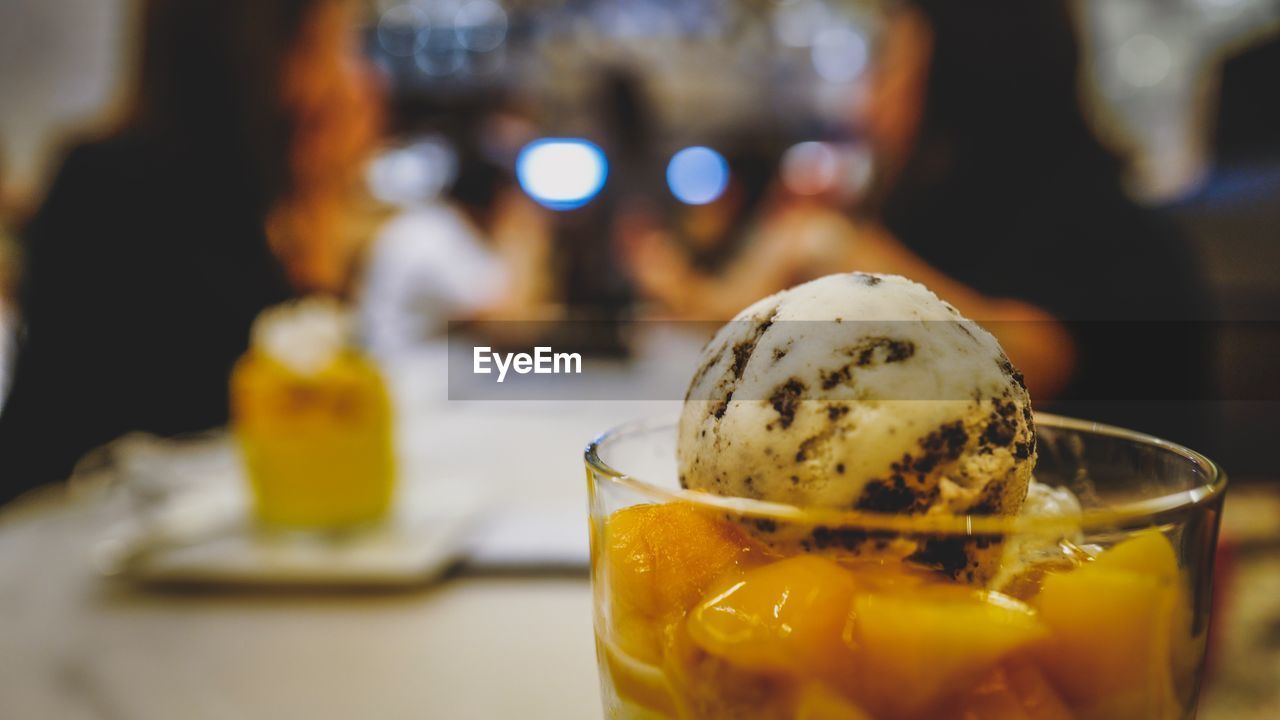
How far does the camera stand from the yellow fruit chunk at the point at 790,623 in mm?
331

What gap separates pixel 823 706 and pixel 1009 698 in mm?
72

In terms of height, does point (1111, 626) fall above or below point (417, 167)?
below

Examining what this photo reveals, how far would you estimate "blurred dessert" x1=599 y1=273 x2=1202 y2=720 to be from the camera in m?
0.32

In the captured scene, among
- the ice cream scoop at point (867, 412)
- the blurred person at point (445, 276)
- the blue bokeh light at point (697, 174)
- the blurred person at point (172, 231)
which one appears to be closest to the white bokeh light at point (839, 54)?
→ the blue bokeh light at point (697, 174)

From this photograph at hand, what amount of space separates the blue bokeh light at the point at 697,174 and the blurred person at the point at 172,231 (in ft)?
25.0

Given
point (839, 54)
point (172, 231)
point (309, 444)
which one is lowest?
point (309, 444)

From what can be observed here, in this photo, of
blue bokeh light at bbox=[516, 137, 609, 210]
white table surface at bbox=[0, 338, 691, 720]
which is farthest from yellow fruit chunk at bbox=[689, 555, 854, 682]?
blue bokeh light at bbox=[516, 137, 609, 210]

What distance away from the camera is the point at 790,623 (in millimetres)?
330

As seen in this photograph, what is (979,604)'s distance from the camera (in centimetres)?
33

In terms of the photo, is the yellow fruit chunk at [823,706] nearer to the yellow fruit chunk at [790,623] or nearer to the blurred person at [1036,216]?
the yellow fruit chunk at [790,623]

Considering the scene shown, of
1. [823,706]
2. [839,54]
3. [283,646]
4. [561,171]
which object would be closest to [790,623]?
[823,706]

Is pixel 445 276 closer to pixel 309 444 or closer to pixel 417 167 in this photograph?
pixel 309 444

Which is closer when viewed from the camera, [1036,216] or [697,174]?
[1036,216]

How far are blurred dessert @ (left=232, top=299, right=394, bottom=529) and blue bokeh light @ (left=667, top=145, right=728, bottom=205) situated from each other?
28.3 feet
